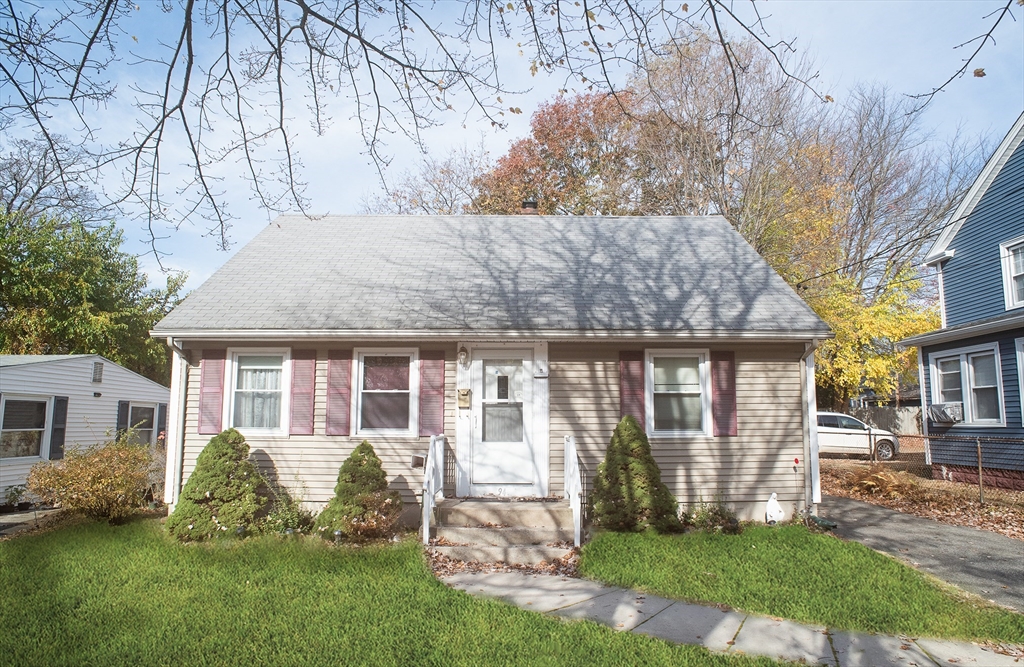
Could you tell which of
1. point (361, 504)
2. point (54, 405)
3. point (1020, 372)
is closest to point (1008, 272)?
point (1020, 372)

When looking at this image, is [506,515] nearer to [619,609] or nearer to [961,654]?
[619,609]

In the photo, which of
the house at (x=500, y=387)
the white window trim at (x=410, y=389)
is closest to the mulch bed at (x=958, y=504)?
the house at (x=500, y=387)

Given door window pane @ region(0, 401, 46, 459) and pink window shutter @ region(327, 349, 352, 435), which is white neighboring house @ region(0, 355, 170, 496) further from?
pink window shutter @ region(327, 349, 352, 435)

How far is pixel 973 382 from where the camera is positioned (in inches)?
567

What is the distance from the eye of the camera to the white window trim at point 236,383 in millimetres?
9461

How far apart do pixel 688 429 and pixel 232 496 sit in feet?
20.1

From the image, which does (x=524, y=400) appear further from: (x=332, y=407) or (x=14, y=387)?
(x=14, y=387)

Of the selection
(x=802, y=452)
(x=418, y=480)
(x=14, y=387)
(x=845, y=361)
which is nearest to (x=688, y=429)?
(x=802, y=452)

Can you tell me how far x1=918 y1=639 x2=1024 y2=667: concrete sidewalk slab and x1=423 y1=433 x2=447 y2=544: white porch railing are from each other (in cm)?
494

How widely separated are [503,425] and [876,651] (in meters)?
5.53

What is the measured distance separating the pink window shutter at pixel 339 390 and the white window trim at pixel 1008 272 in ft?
43.7

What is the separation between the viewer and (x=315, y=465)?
9.35 m

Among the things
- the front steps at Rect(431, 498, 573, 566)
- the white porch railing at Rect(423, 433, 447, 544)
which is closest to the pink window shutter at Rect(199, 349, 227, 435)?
the white porch railing at Rect(423, 433, 447, 544)

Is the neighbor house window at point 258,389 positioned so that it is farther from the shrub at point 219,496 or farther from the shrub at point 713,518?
the shrub at point 713,518
